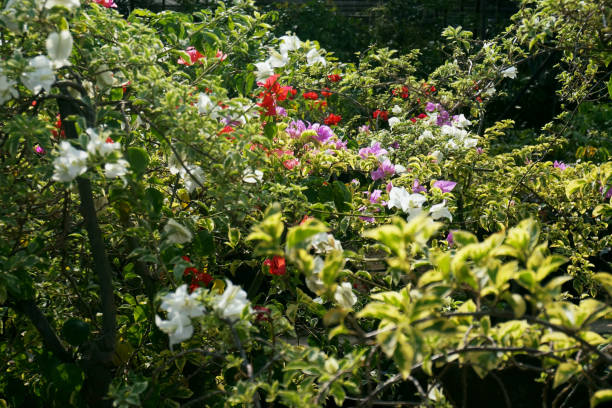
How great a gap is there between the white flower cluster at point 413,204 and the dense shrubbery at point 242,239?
0.01 metres

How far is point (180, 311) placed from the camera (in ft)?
3.55

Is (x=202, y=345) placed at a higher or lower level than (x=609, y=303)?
lower

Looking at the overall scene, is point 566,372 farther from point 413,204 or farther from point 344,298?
point 413,204

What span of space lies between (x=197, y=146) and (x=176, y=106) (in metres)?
0.09

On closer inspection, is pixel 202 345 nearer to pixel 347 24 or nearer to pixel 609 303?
pixel 609 303

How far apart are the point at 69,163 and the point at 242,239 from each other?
681mm

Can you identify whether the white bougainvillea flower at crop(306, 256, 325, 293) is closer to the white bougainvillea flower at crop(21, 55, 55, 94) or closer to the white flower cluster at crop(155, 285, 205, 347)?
the white flower cluster at crop(155, 285, 205, 347)

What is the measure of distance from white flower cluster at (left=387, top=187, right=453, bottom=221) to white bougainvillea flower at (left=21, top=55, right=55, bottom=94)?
867mm

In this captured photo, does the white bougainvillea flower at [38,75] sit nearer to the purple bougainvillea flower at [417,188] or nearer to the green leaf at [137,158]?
the green leaf at [137,158]

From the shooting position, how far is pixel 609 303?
952mm

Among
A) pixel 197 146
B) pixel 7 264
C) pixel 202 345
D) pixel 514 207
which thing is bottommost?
pixel 202 345

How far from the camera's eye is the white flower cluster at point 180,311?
1073 millimetres

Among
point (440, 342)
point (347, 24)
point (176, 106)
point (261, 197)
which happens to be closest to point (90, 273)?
point (261, 197)

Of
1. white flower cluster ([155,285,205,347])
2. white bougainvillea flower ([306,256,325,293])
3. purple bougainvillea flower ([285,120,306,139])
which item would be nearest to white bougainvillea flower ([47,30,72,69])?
white flower cluster ([155,285,205,347])
